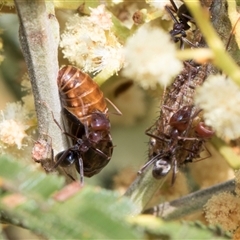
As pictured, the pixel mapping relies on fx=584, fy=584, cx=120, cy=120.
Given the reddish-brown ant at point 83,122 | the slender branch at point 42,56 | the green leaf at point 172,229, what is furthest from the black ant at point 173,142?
the green leaf at point 172,229

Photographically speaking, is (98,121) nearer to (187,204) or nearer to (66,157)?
(66,157)

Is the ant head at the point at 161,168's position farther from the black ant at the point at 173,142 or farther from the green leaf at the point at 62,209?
the green leaf at the point at 62,209

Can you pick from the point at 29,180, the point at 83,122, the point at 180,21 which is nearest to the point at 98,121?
the point at 83,122

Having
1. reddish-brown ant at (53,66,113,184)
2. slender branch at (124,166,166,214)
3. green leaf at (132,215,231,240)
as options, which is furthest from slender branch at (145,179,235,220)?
green leaf at (132,215,231,240)

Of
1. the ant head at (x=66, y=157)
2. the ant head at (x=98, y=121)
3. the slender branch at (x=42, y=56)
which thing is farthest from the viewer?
the ant head at (x=98, y=121)

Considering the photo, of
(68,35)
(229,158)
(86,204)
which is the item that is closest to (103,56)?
(68,35)

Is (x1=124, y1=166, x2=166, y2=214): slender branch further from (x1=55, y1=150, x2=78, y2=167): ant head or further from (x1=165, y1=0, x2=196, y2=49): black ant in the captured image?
(x1=165, y1=0, x2=196, y2=49): black ant
